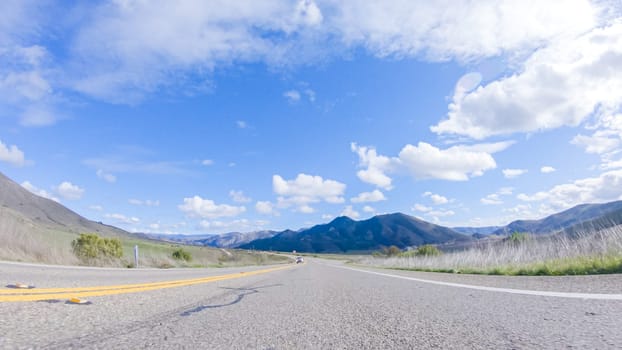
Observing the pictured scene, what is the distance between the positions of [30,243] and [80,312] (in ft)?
41.8

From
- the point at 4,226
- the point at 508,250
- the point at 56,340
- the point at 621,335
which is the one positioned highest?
the point at 4,226

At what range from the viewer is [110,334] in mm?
2023

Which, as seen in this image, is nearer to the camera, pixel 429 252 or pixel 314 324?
pixel 314 324

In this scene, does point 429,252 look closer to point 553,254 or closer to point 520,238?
point 520,238

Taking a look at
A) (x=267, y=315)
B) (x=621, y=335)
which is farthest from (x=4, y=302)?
(x=621, y=335)

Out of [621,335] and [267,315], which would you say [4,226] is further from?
[621,335]

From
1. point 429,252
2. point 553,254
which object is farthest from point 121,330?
point 429,252

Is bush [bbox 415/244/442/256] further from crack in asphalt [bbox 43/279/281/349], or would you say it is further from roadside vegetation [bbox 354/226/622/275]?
crack in asphalt [bbox 43/279/281/349]

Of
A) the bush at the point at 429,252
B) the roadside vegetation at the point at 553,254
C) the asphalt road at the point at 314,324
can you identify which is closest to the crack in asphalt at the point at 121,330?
the asphalt road at the point at 314,324

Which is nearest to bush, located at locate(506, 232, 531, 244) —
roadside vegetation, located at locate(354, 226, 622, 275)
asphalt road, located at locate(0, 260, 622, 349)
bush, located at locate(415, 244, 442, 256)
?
roadside vegetation, located at locate(354, 226, 622, 275)

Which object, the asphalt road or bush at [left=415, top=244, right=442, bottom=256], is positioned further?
bush at [left=415, top=244, right=442, bottom=256]

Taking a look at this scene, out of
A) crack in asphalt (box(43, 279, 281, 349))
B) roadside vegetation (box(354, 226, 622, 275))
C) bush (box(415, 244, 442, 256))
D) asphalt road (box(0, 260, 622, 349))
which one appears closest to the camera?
crack in asphalt (box(43, 279, 281, 349))

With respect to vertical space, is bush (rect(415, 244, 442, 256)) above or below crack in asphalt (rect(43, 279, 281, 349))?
below

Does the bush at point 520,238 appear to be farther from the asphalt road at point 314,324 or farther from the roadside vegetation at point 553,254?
the asphalt road at point 314,324
